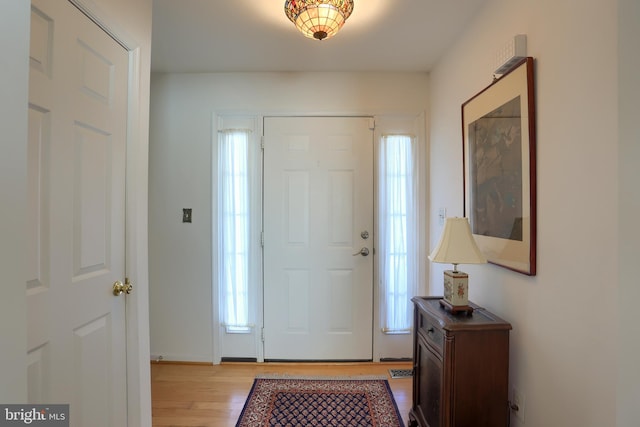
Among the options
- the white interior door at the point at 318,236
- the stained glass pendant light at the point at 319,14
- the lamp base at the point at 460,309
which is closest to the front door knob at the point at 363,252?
the white interior door at the point at 318,236

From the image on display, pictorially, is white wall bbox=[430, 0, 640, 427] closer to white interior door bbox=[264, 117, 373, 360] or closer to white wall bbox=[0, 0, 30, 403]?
white interior door bbox=[264, 117, 373, 360]

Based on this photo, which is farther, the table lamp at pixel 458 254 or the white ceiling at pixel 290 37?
the white ceiling at pixel 290 37

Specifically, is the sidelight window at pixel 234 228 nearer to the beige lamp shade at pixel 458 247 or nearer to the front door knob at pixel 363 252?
the front door knob at pixel 363 252

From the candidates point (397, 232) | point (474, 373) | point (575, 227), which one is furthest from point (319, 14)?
point (474, 373)

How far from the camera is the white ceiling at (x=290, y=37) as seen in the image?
1.67 metres

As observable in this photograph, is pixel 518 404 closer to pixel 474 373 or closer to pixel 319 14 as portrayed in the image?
pixel 474 373

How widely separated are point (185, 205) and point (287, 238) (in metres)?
0.95

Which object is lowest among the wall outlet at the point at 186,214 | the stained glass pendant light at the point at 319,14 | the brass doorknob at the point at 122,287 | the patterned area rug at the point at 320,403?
the patterned area rug at the point at 320,403

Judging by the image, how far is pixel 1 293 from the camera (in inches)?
23.6

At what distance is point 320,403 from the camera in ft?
6.23

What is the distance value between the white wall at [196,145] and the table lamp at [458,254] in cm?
140

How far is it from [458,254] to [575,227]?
464mm

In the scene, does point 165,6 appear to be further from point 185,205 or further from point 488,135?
point 488,135

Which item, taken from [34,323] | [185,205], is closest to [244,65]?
[185,205]
